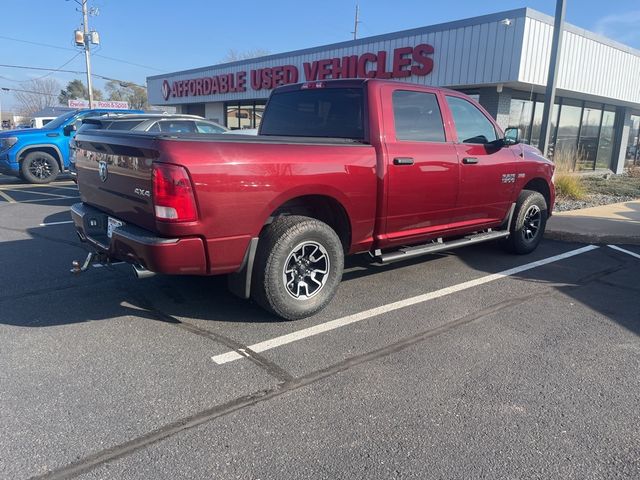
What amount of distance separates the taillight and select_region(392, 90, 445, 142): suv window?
84.7 inches

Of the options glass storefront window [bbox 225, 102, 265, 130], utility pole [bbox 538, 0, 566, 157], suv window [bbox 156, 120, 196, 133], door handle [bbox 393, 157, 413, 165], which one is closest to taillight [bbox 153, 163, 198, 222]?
door handle [bbox 393, 157, 413, 165]

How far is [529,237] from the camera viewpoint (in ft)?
21.7

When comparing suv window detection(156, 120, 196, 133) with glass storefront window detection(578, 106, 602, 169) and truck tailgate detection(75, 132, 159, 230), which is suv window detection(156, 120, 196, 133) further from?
glass storefront window detection(578, 106, 602, 169)

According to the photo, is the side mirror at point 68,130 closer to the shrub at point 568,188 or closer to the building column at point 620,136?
the shrub at point 568,188

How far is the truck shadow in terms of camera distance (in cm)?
422

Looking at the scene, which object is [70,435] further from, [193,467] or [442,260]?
[442,260]

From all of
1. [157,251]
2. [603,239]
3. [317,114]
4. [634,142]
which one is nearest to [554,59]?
[603,239]

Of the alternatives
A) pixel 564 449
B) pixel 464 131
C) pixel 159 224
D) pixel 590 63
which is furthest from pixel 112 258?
pixel 590 63

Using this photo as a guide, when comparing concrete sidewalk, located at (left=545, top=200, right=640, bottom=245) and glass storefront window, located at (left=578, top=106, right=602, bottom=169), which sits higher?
glass storefront window, located at (left=578, top=106, right=602, bottom=169)

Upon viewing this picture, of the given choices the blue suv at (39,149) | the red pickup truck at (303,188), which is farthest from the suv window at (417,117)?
the blue suv at (39,149)

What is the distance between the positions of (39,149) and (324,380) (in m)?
12.6

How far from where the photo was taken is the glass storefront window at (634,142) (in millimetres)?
24234

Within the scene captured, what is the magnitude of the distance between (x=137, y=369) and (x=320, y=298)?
1.59 metres

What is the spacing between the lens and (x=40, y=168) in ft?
42.7
